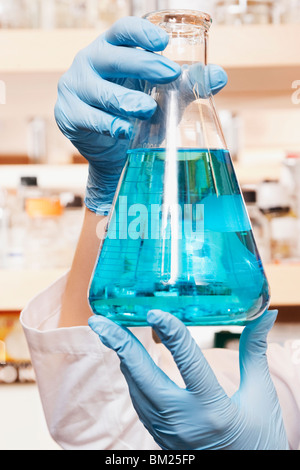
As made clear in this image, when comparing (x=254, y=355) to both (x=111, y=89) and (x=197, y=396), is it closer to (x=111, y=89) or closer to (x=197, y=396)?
(x=197, y=396)

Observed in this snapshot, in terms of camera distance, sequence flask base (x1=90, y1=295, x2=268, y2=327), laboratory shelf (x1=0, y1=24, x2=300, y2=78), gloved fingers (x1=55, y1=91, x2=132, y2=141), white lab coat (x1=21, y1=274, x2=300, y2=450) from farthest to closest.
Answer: laboratory shelf (x1=0, y1=24, x2=300, y2=78) < white lab coat (x1=21, y1=274, x2=300, y2=450) < gloved fingers (x1=55, y1=91, x2=132, y2=141) < flask base (x1=90, y1=295, x2=268, y2=327)

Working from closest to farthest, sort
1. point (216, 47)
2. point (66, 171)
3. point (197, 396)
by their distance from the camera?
point (197, 396), point (216, 47), point (66, 171)

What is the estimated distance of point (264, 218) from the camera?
5.12 feet

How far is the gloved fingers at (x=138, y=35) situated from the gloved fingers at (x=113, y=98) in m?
0.05

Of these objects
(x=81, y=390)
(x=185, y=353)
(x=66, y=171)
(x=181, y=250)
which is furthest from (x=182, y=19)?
(x=66, y=171)

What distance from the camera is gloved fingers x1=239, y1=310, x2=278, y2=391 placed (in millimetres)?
728

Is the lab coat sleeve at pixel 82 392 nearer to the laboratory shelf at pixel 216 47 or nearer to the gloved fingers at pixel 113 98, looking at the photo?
the gloved fingers at pixel 113 98

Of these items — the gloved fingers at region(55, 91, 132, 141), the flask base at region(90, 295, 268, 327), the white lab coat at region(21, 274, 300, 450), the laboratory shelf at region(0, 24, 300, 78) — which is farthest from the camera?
the laboratory shelf at region(0, 24, 300, 78)

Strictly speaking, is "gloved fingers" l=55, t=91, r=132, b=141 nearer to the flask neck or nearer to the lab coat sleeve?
the flask neck

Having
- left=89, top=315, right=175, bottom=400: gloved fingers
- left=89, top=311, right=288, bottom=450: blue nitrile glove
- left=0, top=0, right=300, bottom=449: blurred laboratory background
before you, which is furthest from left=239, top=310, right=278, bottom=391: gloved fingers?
left=0, top=0, right=300, bottom=449: blurred laboratory background

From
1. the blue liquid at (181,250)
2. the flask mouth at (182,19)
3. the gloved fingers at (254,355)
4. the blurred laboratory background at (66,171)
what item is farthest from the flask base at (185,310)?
the blurred laboratory background at (66,171)

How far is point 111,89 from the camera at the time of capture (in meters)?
0.69

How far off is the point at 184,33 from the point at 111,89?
0.12 meters

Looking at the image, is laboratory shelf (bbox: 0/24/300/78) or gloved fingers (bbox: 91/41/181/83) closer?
gloved fingers (bbox: 91/41/181/83)
